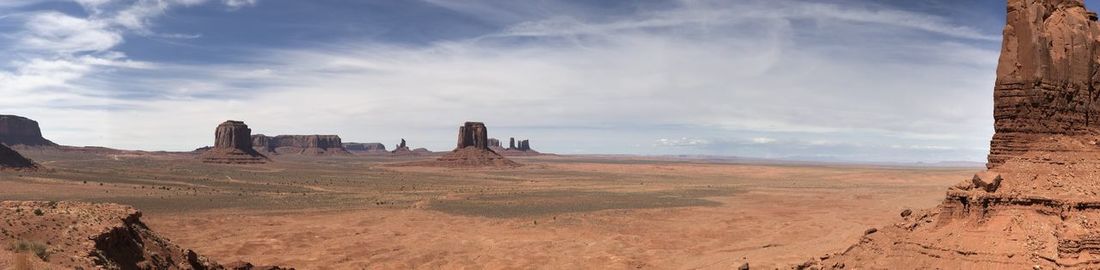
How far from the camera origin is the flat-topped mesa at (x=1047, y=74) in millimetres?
17203

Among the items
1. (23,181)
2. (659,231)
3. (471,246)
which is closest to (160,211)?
(471,246)

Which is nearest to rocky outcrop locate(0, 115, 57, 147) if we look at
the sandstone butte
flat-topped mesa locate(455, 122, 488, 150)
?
flat-topped mesa locate(455, 122, 488, 150)

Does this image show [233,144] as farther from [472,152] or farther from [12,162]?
[12,162]

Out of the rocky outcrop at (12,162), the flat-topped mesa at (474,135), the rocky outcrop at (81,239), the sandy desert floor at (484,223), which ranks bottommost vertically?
the sandy desert floor at (484,223)

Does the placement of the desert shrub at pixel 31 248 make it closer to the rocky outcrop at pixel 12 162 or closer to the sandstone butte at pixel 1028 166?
the sandstone butte at pixel 1028 166

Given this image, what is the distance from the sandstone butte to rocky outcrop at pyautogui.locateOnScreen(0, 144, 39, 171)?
91521mm

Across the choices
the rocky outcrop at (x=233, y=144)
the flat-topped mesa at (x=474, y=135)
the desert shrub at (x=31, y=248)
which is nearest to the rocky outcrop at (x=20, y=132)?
the rocky outcrop at (x=233, y=144)

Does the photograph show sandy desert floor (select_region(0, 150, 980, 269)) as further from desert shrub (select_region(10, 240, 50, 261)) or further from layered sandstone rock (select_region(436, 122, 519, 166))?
layered sandstone rock (select_region(436, 122, 519, 166))

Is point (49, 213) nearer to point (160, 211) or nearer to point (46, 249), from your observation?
point (46, 249)

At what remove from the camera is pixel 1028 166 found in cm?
1738

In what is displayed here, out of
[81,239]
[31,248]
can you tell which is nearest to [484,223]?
[81,239]

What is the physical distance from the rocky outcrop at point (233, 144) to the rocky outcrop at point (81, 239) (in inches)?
5093

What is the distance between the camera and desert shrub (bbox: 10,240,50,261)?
40.5 ft

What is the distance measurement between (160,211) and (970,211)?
1847 inches
